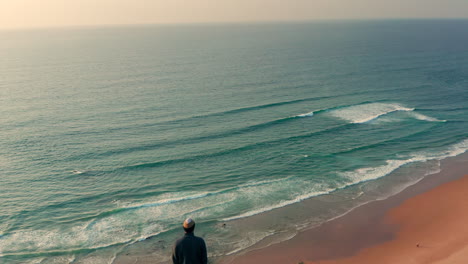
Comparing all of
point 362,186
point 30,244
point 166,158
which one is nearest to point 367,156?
point 362,186

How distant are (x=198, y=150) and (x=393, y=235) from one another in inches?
684

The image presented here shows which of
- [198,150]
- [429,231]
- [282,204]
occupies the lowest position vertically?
[429,231]

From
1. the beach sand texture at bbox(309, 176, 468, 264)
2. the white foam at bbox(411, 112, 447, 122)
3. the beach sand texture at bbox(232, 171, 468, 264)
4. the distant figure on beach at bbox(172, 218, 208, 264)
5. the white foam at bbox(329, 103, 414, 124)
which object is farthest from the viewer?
the white foam at bbox(329, 103, 414, 124)

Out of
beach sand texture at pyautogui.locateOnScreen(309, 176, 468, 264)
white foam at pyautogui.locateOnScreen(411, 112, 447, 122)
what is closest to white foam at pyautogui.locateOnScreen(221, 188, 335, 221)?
beach sand texture at pyautogui.locateOnScreen(309, 176, 468, 264)

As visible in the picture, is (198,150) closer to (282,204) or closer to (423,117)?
(282,204)

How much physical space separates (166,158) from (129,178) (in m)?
4.16

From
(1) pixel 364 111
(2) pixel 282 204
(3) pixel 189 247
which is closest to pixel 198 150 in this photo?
(2) pixel 282 204

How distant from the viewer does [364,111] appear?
146 feet

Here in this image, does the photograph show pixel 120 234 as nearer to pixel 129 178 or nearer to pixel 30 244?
pixel 30 244

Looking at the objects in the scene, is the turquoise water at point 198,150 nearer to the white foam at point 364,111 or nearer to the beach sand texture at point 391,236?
the white foam at point 364,111

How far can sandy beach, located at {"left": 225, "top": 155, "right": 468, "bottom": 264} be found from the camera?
1956 centimetres

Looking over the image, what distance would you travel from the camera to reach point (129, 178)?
93.7 ft

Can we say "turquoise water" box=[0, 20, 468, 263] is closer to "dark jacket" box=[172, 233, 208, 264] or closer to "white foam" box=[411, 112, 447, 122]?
"white foam" box=[411, 112, 447, 122]

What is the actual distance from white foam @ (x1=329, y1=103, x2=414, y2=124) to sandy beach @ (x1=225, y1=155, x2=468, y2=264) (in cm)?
1495
